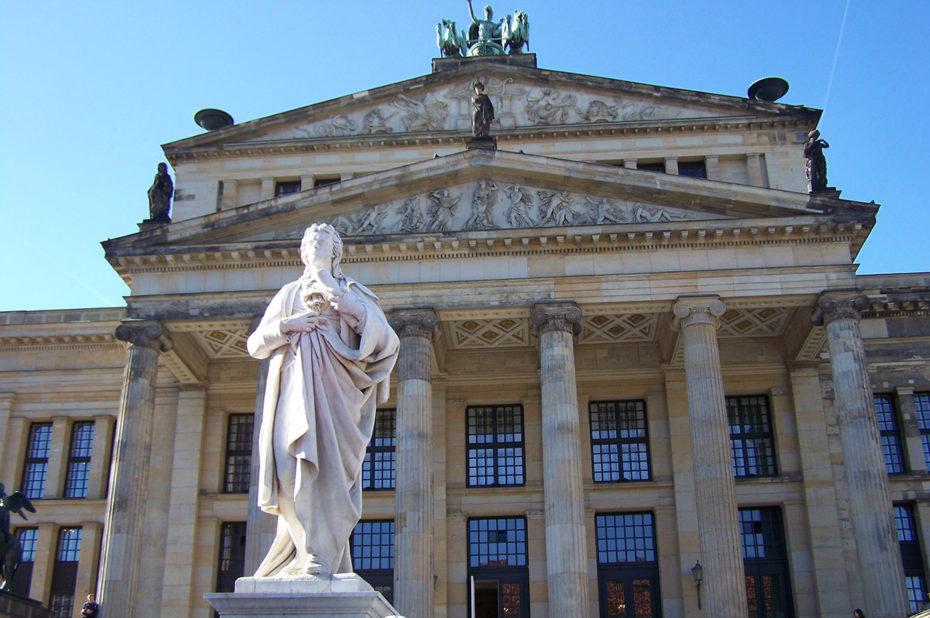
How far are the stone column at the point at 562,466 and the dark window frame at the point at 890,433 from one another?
1188cm

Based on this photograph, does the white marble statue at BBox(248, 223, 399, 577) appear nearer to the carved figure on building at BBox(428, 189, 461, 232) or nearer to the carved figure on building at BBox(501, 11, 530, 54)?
the carved figure on building at BBox(428, 189, 461, 232)

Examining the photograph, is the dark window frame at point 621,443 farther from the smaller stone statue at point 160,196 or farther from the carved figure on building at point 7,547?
the carved figure on building at point 7,547

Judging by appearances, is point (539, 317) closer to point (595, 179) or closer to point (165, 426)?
point (595, 179)

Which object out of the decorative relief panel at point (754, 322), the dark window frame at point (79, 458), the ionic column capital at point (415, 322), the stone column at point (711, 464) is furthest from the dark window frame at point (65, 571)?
the decorative relief panel at point (754, 322)

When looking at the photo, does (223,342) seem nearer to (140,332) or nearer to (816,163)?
(140,332)

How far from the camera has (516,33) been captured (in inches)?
1715

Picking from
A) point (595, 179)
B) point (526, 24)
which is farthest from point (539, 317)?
point (526, 24)

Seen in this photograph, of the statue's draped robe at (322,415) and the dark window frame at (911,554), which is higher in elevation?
the dark window frame at (911,554)

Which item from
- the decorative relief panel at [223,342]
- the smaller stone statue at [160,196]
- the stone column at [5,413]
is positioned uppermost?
the smaller stone statue at [160,196]

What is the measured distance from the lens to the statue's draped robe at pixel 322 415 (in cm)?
701

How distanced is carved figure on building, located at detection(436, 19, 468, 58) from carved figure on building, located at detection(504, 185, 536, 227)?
517 inches

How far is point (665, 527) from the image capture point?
34.0 meters

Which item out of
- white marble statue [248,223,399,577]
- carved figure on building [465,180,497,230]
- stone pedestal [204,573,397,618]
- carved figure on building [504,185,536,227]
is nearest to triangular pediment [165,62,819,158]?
carved figure on building [465,180,497,230]

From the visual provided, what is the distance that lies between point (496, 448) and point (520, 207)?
8735 millimetres
